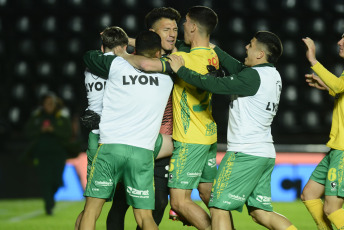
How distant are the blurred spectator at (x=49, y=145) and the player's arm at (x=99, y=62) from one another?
4261 mm

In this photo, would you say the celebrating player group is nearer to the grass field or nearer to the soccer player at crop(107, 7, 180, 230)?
the soccer player at crop(107, 7, 180, 230)

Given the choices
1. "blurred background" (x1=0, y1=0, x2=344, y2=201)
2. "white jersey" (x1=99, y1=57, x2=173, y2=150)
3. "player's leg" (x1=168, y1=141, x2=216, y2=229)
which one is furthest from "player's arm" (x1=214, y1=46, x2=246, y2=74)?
"blurred background" (x1=0, y1=0, x2=344, y2=201)

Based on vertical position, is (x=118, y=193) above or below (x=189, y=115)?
below

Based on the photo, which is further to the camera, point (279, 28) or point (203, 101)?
point (279, 28)

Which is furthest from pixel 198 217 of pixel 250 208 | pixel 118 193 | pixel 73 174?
pixel 73 174

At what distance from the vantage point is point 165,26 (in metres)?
5.74

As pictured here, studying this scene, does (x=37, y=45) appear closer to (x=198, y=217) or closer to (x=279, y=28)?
(x=279, y=28)

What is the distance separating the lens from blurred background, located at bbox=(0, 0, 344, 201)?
45.9 ft

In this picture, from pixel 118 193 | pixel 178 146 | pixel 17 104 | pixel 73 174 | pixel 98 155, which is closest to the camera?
pixel 98 155

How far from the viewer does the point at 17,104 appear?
14297mm

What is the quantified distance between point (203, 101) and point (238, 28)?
926 cm

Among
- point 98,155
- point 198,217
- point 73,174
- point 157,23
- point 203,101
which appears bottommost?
point 73,174

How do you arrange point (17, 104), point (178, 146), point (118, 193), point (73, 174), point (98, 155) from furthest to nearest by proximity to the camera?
point (17, 104) → point (73, 174) → point (118, 193) → point (178, 146) → point (98, 155)

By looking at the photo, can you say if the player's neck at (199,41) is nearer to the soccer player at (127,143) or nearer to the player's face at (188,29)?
the player's face at (188,29)
